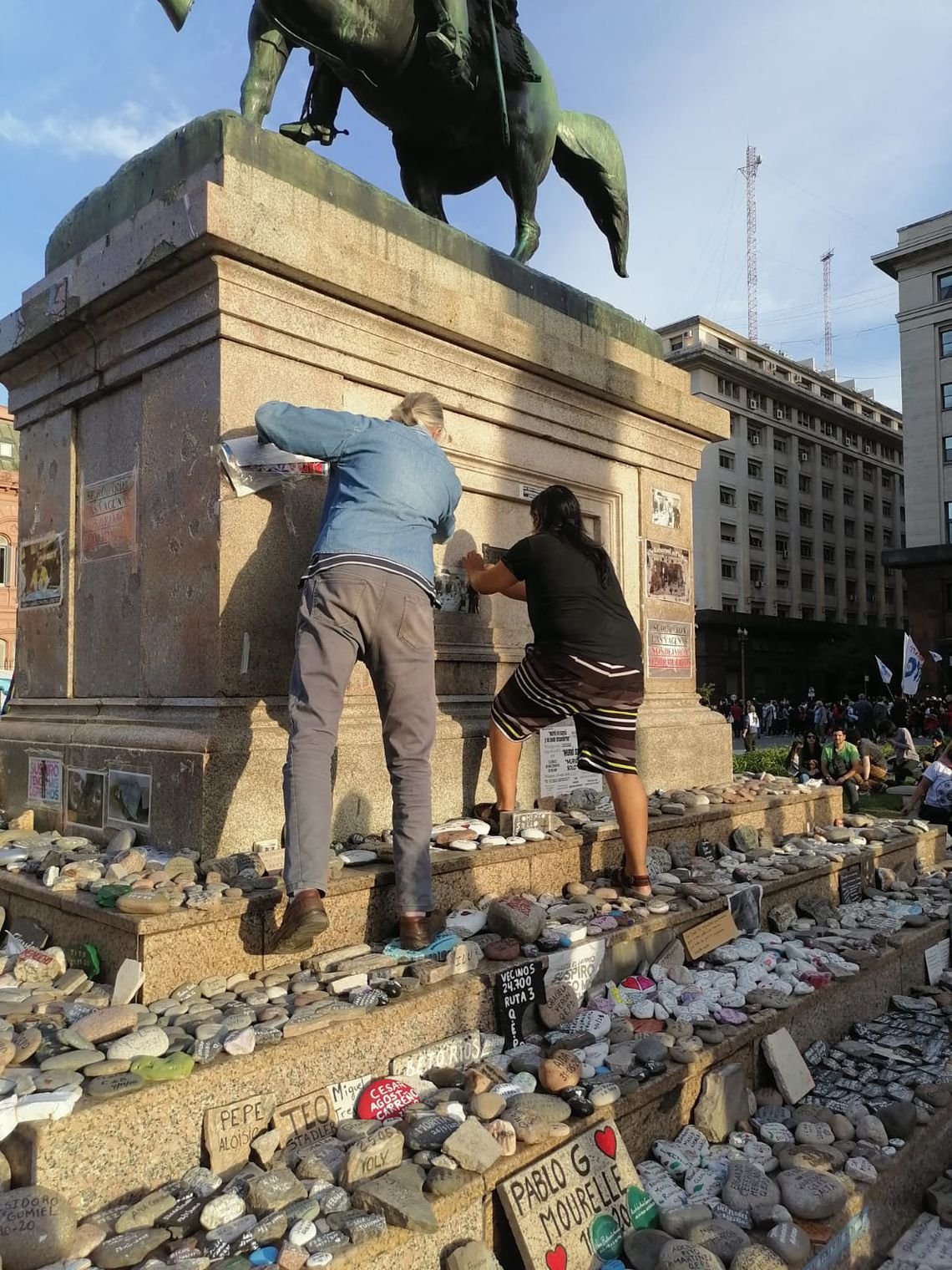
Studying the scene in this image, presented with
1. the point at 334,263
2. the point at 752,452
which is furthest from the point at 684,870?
the point at 752,452

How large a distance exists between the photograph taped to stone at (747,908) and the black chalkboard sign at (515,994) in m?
1.29

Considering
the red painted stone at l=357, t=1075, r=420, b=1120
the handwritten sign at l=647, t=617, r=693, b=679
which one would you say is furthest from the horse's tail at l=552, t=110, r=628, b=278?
the red painted stone at l=357, t=1075, r=420, b=1120

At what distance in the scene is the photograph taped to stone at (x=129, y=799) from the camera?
154 inches

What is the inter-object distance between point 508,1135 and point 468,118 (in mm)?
5228

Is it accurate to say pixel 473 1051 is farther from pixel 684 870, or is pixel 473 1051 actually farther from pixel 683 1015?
pixel 684 870

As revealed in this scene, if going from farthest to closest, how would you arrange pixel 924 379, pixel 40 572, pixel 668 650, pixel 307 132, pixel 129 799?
pixel 924 379 < pixel 668 650 < pixel 40 572 < pixel 307 132 < pixel 129 799

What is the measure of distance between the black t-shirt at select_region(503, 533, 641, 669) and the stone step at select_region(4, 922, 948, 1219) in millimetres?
1338

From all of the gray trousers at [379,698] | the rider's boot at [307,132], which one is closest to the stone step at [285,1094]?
the gray trousers at [379,698]

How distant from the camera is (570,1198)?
2295 millimetres

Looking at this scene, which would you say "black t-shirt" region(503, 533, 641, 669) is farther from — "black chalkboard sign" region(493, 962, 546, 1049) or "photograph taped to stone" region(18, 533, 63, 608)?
"photograph taped to stone" region(18, 533, 63, 608)

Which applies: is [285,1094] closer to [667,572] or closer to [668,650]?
[668,650]

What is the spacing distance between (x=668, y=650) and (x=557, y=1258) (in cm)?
464

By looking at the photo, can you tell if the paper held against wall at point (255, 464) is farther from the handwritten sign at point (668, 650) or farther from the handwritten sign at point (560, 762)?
the handwritten sign at point (668, 650)

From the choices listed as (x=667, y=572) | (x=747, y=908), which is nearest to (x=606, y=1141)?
(x=747, y=908)
